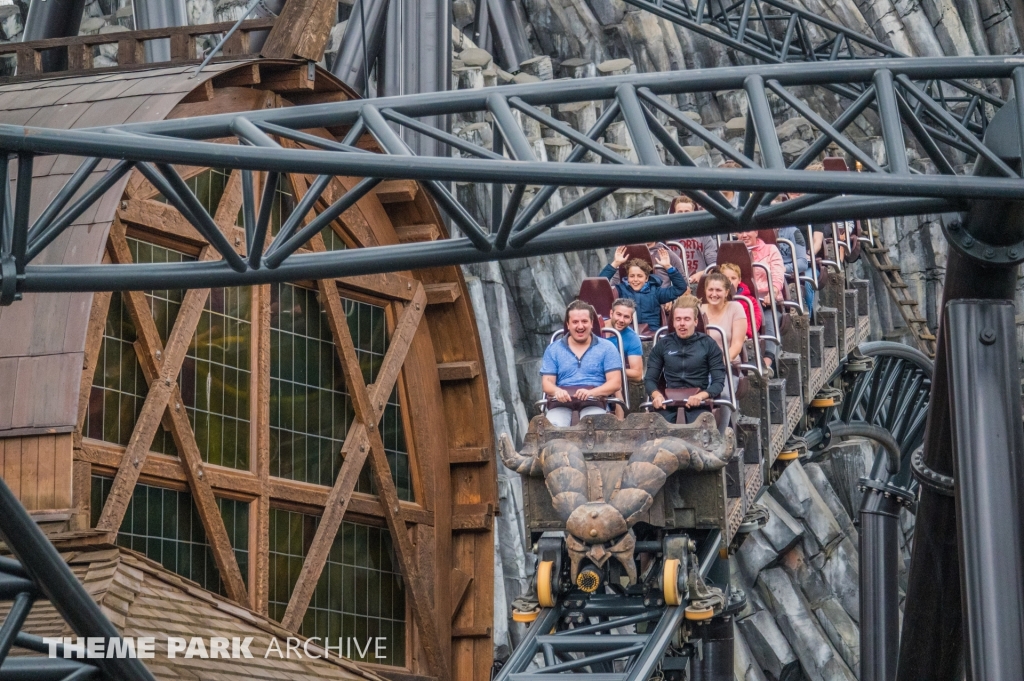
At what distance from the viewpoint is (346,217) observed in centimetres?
1480

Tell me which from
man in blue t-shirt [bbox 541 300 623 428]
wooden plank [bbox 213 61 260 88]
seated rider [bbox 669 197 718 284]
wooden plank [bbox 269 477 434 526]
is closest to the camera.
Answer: man in blue t-shirt [bbox 541 300 623 428]

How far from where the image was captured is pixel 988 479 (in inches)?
318

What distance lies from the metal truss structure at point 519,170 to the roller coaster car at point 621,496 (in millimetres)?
3619

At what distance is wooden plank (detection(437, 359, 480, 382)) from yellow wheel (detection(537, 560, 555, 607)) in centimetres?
396

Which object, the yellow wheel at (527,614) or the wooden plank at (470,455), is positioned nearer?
the yellow wheel at (527,614)

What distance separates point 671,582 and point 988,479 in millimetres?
4192

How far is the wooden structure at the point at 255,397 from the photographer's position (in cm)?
1139

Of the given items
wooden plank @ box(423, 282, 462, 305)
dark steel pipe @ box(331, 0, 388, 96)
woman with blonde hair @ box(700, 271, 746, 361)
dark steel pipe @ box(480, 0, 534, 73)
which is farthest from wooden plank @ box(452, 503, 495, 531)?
dark steel pipe @ box(480, 0, 534, 73)

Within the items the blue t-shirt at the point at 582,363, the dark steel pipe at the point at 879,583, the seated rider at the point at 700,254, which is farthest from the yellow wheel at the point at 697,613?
the dark steel pipe at the point at 879,583

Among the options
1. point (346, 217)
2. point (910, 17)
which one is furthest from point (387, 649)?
point (910, 17)

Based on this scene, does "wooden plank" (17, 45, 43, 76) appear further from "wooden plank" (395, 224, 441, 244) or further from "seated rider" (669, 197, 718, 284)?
"seated rider" (669, 197, 718, 284)

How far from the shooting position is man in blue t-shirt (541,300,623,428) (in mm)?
12516

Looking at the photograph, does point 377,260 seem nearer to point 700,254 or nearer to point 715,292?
point 715,292

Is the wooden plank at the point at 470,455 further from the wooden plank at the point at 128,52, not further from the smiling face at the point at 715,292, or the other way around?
the wooden plank at the point at 128,52
